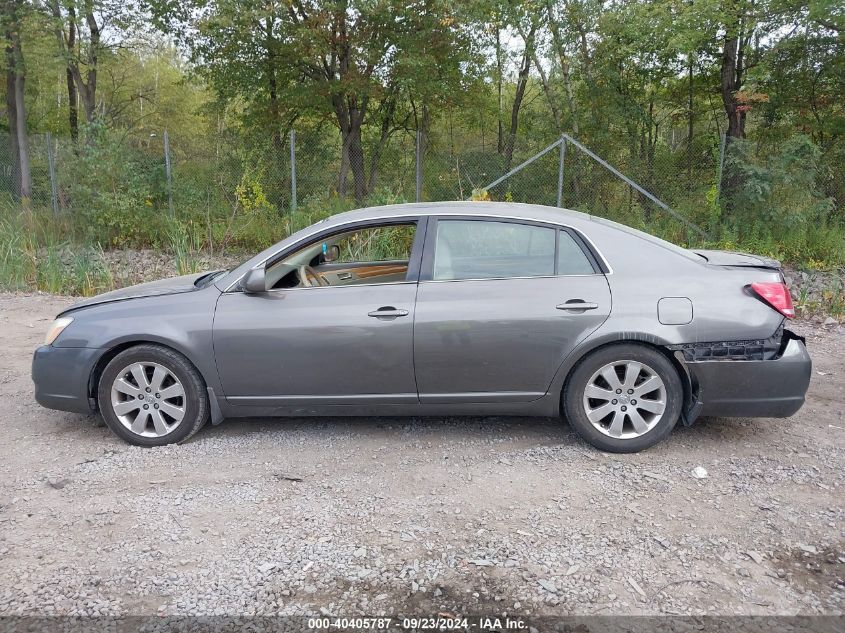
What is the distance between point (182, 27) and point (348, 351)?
697 inches

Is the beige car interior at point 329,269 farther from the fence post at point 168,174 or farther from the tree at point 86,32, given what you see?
the tree at point 86,32

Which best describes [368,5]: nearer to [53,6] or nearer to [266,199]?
[266,199]

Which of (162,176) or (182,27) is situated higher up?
(182,27)

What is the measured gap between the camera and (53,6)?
1848cm

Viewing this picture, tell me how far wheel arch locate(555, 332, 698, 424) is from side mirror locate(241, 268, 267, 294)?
1.96m

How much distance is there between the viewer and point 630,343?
412cm

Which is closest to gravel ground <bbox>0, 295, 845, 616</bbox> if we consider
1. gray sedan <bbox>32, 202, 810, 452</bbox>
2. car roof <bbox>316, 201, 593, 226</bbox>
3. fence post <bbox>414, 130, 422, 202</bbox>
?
gray sedan <bbox>32, 202, 810, 452</bbox>

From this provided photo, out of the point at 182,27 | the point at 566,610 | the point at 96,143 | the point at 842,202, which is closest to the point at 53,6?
the point at 182,27

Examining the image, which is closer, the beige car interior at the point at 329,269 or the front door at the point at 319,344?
the front door at the point at 319,344

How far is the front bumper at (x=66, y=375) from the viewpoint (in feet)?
14.4

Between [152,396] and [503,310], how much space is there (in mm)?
2371

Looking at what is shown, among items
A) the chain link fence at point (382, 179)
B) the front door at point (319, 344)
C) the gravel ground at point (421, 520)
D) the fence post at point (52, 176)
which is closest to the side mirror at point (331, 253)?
the front door at point (319, 344)

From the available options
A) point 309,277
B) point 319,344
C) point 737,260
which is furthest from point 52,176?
point 737,260

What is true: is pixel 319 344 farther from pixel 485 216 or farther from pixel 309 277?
pixel 485 216
